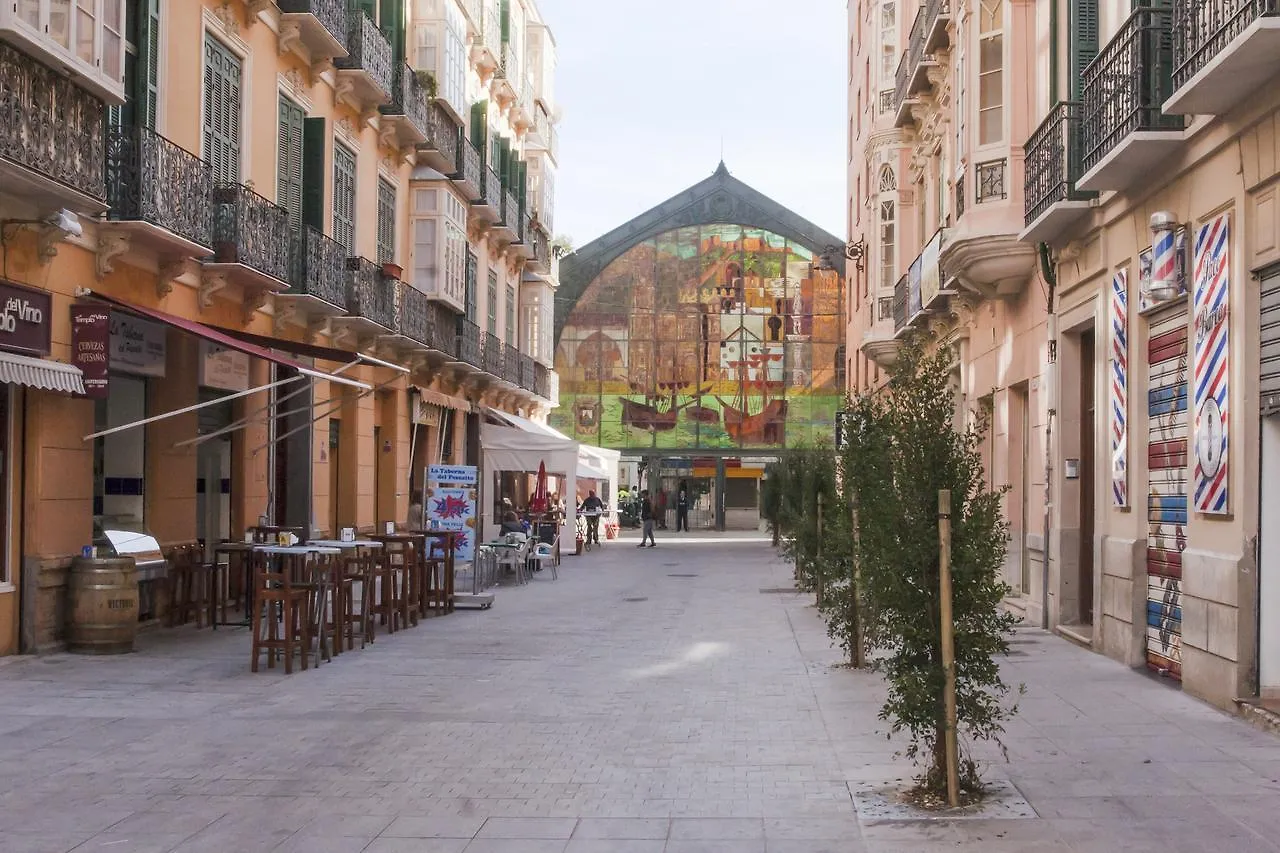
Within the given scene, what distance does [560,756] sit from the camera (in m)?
8.92

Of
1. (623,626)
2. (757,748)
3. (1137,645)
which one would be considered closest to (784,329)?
(623,626)

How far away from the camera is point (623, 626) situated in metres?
17.7

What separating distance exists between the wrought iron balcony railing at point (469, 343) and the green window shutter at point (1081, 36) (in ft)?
57.4

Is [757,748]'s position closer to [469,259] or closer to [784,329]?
[469,259]

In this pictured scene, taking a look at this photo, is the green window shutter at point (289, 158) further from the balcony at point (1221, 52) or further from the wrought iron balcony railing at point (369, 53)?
the balcony at point (1221, 52)

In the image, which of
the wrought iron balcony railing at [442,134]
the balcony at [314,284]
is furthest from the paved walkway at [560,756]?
the wrought iron balcony railing at [442,134]

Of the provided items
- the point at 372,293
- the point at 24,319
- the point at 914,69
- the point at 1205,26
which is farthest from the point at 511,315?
the point at 1205,26

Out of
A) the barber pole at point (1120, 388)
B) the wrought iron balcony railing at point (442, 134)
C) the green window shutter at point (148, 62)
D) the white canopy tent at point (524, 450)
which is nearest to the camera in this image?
the barber pole at point (1120, 388)

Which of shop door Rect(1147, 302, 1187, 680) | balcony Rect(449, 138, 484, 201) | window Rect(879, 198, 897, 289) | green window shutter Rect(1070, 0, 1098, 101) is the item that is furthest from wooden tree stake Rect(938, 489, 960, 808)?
window Rect(879, 198, 897, 289)

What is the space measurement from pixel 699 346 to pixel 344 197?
35269 mm

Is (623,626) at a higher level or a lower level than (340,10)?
lower

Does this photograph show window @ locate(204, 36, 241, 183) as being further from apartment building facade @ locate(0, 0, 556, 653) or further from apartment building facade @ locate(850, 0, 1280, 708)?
apartment building facade @ locate(850, 0, 1280, 708)

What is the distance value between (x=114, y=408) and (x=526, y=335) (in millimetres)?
27357

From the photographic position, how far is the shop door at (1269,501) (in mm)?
9938
